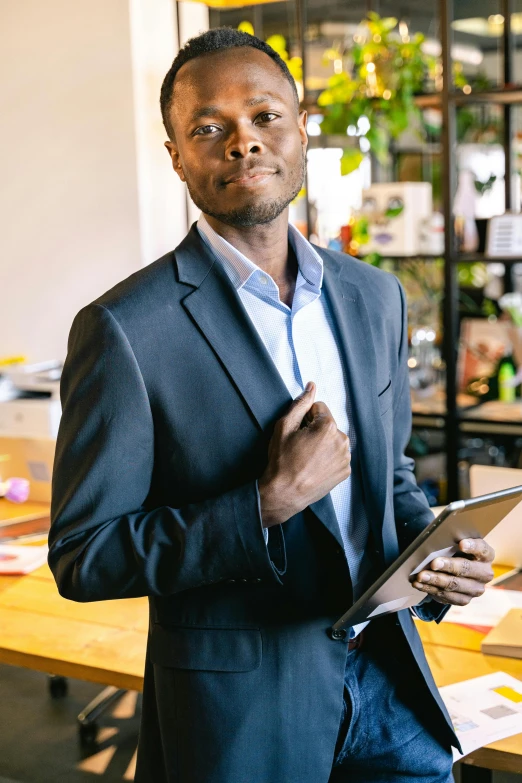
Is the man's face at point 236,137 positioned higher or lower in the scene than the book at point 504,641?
higher

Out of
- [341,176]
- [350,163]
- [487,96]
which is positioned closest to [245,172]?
[487,96]

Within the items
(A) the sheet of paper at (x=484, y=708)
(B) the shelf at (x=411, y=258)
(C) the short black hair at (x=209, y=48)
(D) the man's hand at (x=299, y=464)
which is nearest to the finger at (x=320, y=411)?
(D) the man's hand at (x=299, y=464)

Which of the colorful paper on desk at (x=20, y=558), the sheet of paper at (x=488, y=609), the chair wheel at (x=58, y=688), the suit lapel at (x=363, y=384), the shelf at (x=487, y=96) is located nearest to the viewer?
the suit lapel at (x=363, y=384)

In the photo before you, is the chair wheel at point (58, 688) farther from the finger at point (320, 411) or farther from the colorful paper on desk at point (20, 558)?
the finger at point (320, 411)

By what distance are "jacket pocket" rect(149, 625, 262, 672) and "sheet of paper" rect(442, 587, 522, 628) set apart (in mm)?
849

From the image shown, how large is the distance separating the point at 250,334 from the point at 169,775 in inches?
24.6

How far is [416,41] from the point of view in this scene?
13.2 feet

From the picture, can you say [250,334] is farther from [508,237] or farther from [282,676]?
[508,237]

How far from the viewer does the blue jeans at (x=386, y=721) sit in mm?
1317

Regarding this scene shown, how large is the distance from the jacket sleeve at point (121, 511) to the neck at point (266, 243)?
0.25 metres

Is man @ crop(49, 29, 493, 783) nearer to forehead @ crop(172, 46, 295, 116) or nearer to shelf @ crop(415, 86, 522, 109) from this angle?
forehead @ crop(172, 46, 295, 116)

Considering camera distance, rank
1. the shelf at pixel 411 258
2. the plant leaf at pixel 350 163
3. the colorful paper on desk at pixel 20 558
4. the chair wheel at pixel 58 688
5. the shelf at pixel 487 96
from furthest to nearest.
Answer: the plant leaf at pixel 350 163, the shelf at pixel 411 258, the shelf at pixel 487 96, the chair wheel at pixel 58 688, the colorful paper on desk at pixel 20 558

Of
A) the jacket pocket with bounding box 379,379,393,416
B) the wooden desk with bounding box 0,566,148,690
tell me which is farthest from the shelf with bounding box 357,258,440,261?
the jacket pocket with bounding box 379,379,393,416

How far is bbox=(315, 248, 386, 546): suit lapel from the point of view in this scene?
129cm
